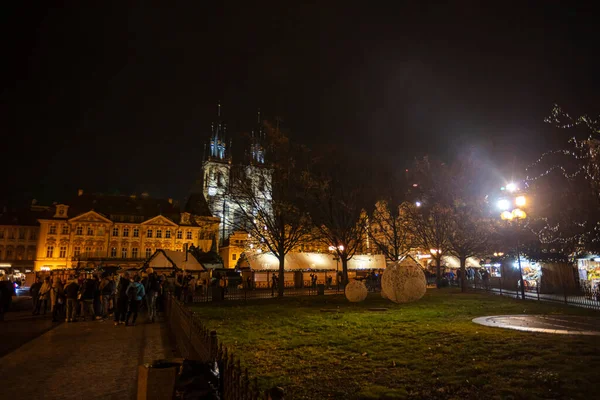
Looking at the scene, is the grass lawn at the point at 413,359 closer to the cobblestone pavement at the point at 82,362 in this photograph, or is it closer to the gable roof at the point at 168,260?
the cobblestone pavement at the point at 82,362

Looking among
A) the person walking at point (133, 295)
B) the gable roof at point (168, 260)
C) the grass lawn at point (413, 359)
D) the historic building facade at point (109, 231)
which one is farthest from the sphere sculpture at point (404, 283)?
the historic building facade at point (109, 231)

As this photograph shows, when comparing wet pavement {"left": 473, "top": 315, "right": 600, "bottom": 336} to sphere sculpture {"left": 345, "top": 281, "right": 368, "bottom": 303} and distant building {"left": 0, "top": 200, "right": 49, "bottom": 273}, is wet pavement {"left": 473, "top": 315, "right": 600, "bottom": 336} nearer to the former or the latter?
sphere sculpture {"left": 345, "top": 281, "right": 368, "bottom": 303}

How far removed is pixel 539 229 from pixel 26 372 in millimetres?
30738

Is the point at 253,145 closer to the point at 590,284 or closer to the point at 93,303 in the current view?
Result: the point at 93,303

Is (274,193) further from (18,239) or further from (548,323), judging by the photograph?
(18,239)

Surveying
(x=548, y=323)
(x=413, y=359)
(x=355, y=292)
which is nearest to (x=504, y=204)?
(x=548, y=323)

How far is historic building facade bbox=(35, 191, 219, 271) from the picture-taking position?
6894 cm

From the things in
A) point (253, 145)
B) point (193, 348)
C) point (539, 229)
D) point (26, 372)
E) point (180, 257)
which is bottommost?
point (26, 372)

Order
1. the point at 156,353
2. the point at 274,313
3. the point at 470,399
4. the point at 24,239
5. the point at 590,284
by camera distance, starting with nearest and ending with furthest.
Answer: the point at 470,399 → the point at 156,353 → the point at 274,313 → the point at 590,284 → the point at 24,239

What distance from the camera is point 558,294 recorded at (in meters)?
26.5

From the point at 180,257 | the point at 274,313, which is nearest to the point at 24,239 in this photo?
the point at 180,257

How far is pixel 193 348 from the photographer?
7.36m

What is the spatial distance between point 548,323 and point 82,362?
1486 cm

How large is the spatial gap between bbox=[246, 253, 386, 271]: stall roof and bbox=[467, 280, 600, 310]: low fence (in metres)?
12.6
